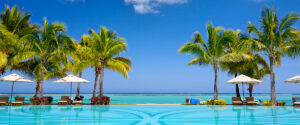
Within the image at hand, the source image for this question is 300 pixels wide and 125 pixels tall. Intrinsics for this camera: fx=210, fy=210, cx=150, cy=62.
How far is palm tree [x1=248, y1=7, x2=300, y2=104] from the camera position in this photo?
15.0m

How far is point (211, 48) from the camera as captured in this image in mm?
16422

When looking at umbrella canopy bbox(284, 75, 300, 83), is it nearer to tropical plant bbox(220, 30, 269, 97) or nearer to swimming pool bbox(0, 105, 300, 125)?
tropical plant bbox(220, 30, 269, 97)

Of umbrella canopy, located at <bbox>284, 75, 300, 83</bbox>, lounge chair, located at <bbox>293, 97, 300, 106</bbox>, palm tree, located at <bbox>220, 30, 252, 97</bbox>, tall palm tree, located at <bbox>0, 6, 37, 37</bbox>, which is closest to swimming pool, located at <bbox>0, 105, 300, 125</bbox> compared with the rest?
lounge chair, located at <bbox>293, 97, 300, 106</bbox>

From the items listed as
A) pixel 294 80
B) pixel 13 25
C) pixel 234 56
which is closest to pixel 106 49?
pixel 13 25

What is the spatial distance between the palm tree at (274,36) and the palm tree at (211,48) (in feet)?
7.94

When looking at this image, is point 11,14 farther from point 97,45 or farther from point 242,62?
point 242,62

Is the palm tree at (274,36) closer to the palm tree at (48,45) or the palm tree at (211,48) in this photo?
the palm tree at (211,48)

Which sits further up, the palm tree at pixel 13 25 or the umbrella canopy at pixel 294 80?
the palm tree at pixel 13 25

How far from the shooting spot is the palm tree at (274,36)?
15.0 m

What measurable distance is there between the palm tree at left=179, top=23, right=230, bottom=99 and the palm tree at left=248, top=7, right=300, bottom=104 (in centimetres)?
242

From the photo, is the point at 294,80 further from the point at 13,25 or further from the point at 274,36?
the point at 13,25

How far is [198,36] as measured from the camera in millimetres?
16812

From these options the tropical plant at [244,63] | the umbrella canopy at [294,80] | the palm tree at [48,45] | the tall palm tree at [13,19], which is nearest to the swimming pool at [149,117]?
the umbrella canopy at [294,80]

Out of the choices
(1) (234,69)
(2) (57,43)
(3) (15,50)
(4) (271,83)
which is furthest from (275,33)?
(3) (15,50)
